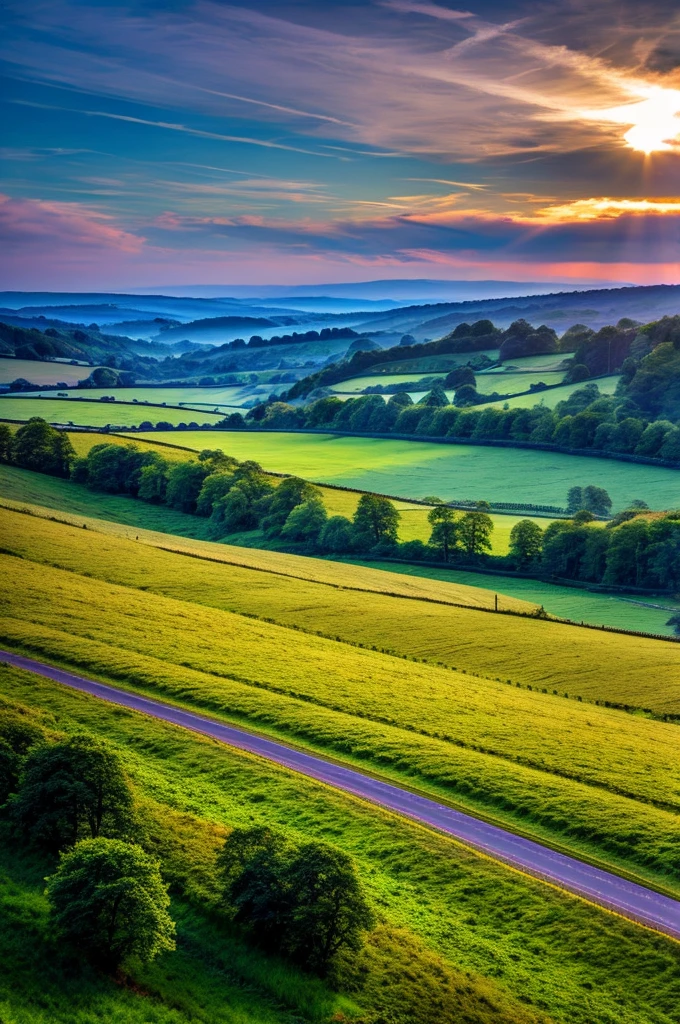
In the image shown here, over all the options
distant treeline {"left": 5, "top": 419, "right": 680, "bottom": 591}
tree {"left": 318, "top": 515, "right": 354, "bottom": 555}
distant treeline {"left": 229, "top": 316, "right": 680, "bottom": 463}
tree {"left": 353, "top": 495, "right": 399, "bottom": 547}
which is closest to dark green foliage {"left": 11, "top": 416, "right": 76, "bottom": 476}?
distant treeline {"left": 5, "top": 419, "right": 680, "bottom": 591}

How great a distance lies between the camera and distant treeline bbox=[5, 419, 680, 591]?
107250 mm

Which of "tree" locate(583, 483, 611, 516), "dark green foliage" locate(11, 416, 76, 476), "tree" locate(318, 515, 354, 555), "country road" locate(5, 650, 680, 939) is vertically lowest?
"country road" locate(5, 650, 680, 939)

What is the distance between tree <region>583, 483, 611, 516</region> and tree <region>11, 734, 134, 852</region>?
4030 inches

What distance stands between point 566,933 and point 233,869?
12.7m

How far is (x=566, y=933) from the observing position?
36250mm

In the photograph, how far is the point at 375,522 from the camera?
385 feet

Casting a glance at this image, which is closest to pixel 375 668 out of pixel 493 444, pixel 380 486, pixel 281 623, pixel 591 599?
pixel 281 623

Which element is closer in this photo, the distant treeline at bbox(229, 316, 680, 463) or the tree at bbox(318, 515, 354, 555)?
the tree at bbox(318, 515, 354, 555)

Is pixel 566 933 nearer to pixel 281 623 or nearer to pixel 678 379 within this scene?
pixel 281 623

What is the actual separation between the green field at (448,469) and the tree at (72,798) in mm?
104708

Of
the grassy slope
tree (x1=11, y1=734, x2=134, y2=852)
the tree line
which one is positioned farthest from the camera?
the grassy slope

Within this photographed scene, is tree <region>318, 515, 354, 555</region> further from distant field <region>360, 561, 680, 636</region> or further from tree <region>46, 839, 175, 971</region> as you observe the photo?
tree <region>46, 839, 175, 971</region>

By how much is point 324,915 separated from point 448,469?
13110 centimetres

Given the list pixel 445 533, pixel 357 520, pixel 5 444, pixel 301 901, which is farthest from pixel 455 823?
pixel 5 444
